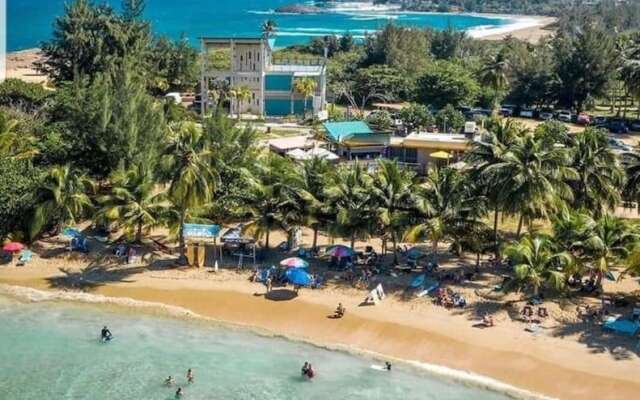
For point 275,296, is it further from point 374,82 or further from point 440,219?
point 374,82

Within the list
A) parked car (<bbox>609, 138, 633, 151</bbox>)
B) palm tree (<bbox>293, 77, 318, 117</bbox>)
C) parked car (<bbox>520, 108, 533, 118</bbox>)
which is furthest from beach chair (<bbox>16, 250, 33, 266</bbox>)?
parked car (<bbox>520, 108, 533, 118</bbox>)

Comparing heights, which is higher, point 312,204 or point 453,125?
point 453,125

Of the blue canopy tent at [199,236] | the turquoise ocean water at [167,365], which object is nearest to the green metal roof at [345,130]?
the blue canopy tent at [199,236]

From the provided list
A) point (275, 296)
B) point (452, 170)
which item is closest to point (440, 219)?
point (452, 170)

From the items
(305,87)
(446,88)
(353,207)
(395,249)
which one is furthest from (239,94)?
(395,249)

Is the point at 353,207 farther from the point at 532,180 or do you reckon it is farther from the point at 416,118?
the point at 416,118

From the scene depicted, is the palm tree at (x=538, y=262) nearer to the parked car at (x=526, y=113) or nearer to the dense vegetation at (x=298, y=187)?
the dense vegetation at (x=298, y=187)
